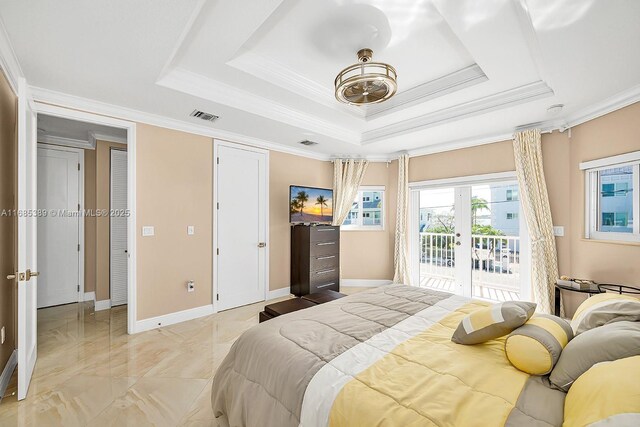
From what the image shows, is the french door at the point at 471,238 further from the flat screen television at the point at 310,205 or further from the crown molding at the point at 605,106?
the flat screen television at the point at 310,205

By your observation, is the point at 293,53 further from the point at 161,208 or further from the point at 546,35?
the point at 161,208

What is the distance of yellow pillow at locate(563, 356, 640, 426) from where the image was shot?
2.62 feet

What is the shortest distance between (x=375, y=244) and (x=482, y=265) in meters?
1.78

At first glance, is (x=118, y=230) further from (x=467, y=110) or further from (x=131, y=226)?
(x=467, y=110)

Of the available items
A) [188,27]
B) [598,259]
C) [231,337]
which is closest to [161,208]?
[231,337]

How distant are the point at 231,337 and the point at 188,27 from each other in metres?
2.89

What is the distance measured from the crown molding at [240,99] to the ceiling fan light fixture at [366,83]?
42.8 inches

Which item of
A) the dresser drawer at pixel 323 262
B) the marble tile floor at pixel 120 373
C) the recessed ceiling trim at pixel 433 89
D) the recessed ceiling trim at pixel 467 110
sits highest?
the recessed ceiling trim at pixel 433 89

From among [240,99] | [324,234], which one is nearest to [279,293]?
[324,234]

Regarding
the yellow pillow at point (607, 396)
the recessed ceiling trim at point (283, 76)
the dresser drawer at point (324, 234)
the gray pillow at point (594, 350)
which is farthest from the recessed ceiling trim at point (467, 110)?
the yellow pillow at point (607, 396)

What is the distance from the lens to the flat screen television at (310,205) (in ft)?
15.0

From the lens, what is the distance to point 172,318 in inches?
137

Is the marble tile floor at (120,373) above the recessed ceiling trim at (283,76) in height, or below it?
below

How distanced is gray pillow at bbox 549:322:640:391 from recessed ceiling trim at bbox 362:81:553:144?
2493 mm
